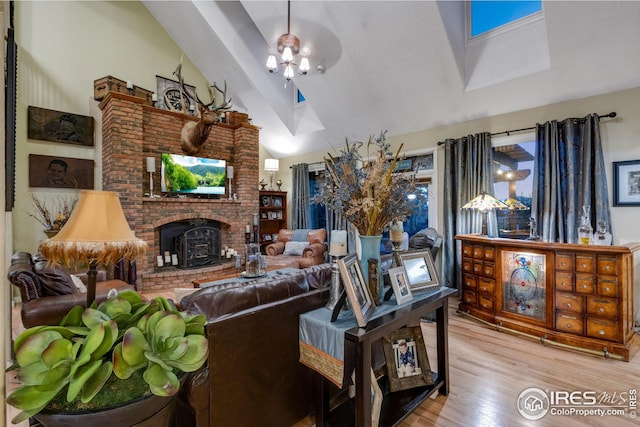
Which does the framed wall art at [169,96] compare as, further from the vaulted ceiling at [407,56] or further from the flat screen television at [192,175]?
the flat screen television at [192,175]

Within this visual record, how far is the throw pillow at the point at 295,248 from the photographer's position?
601 centimetres

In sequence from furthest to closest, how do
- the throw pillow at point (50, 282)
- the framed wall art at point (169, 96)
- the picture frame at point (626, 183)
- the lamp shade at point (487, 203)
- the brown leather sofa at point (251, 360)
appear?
the framed wall art at point (169, 96)
the lamp shade at point (487, 203)
the picture frame at point (626, 183)
the throw pillow at point (50, 282)
the brown leather sofa at point (251, 360)

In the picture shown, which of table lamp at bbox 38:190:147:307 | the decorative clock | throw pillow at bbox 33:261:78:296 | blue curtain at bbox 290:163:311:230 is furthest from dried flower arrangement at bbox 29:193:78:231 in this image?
the decorative clock

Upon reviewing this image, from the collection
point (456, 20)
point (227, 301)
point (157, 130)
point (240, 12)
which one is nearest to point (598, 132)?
point (456, 20)

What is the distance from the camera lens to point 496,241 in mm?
3467

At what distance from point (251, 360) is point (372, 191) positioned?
3.65 ft

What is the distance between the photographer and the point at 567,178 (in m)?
3.73

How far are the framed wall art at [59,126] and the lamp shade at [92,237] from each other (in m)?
4.95

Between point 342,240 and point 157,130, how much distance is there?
483 cm

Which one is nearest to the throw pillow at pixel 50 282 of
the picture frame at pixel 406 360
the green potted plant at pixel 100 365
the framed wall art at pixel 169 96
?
the green potted plant at pixel 100 365

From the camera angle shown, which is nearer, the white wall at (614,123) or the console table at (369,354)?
the console table at (369,354)

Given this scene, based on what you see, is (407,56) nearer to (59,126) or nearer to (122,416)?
(122,416)

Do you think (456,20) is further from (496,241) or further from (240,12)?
(240,12)

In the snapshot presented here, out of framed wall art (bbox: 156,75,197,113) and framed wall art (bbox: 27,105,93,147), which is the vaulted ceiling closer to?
framed wall art (bbox: 156,75,197,113)
